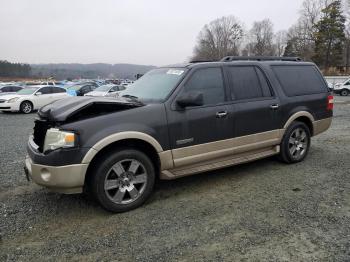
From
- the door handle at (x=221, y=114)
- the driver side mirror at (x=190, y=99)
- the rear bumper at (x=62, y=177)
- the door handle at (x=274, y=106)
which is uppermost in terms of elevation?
the driver side mirror at (x=190, y=99)

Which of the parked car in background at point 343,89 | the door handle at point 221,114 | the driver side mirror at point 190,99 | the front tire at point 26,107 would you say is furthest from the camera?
the parked car in background at point 343,89

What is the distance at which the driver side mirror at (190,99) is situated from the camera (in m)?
4.16

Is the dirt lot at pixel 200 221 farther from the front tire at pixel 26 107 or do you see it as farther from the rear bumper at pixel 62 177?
the front tire at pixel 26 107

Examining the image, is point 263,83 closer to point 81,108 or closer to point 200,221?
point 200,221

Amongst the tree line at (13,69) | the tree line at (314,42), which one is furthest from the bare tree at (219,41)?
the tree line at (13,69)

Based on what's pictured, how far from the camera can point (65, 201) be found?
171 inches

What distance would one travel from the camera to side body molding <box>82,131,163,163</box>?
3.66 m

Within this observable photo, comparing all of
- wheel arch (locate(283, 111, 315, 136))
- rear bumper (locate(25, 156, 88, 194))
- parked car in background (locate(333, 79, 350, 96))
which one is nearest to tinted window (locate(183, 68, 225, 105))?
wheel arch (locate(283, 111, 315, 136))

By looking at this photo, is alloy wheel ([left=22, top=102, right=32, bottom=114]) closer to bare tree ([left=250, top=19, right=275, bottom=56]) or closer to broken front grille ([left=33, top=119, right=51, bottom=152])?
broken front grille ([left=33, top=119, right=51, bottom=152])

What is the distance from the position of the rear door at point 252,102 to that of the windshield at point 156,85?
0.86m

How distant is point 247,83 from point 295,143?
1593 mm

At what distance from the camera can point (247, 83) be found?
5.14 metres

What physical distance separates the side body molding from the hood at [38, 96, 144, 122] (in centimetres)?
34

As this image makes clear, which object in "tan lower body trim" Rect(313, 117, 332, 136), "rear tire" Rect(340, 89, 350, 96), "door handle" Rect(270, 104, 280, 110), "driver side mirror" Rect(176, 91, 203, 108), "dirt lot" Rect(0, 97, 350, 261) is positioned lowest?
"rear tire" Rect(340, 89, 350, 96)
